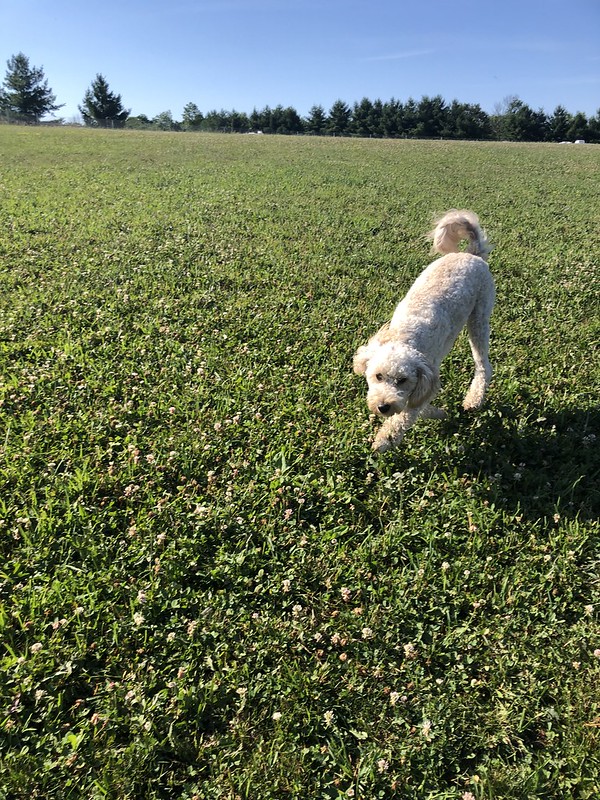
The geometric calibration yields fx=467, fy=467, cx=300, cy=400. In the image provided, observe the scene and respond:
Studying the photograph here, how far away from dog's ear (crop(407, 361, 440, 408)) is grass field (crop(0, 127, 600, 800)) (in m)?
0.56

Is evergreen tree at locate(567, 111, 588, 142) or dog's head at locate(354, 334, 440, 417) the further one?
evergreen tree at locate(567, 111, 588, 142)

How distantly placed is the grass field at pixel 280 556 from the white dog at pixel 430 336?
30 cm

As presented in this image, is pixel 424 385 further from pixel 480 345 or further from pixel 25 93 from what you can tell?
pixel 25 93

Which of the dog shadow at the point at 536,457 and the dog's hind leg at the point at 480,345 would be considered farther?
the dog's hind leg at the point at 480,345

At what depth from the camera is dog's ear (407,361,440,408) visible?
364 centimetres

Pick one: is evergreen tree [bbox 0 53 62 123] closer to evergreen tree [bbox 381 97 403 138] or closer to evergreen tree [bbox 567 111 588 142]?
evergreen tree [bbox 381 97 403 138]

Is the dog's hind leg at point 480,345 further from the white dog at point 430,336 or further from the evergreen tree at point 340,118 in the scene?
the evergreen tree at point 340,118

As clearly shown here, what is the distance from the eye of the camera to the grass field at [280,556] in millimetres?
2135

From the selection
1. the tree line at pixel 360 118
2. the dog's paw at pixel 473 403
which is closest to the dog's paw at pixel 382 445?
the dog's paw at pixel 473 403

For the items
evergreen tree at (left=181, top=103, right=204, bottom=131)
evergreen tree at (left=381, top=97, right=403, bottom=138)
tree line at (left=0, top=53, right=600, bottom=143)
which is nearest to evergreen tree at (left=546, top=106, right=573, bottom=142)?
tree line at (left=0, top=53, right=600, bottom=143)

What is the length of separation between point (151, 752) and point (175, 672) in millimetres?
364

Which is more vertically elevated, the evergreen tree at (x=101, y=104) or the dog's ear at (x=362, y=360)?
the evergreen tree at (x=101, y=104)

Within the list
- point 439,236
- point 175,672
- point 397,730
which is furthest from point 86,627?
point 439,236

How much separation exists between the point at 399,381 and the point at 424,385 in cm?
20
